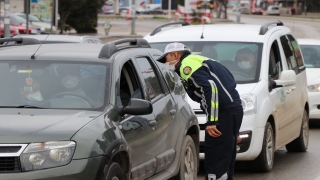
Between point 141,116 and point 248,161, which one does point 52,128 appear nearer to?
point 141,116

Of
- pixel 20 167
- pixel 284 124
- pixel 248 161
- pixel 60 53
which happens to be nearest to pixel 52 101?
pixel 60 53

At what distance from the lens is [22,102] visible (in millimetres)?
6270

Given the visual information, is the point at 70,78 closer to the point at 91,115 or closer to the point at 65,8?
the point at 91,115

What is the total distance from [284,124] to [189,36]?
1.79 metres

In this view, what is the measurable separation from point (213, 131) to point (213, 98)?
1.05ft

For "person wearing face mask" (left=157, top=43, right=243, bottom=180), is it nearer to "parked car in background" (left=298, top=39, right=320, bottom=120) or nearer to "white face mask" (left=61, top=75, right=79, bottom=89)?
"white face mask" (left=61, top=75, right=79, bottom=89)

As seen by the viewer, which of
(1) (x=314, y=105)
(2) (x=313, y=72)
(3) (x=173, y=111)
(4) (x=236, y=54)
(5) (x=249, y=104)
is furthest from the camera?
(2) (x=313, y=72)

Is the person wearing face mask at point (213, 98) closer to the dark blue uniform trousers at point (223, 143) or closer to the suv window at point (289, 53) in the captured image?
the dark blue uniform trousers at point (223, 143)

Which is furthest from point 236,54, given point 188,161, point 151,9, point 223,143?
point 151,9

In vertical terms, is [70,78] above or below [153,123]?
above

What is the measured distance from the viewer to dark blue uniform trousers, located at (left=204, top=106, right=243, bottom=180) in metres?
7.11

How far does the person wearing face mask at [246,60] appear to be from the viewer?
1005 cm

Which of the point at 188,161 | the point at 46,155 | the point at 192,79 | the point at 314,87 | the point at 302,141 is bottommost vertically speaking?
the point at 302,141

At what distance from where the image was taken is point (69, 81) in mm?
6480
